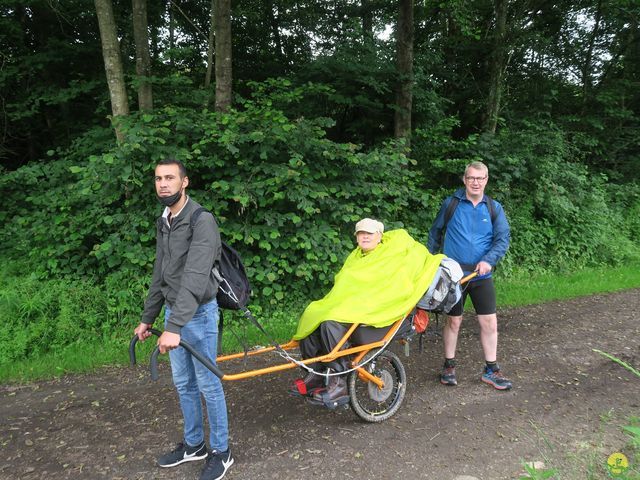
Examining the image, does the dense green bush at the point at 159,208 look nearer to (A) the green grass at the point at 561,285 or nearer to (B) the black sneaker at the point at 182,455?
(A) the green grass at the point at 561,285

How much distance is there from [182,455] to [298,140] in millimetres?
4330

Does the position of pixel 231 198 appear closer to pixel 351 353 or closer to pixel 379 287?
pixel 379 287

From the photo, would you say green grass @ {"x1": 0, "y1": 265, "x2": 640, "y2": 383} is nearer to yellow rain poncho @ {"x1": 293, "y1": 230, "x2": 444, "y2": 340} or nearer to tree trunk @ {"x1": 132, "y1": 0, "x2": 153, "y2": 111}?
yellow rain poncho @ {"x1": 293, "y1": 230, "x2": 444, "y2": 340}

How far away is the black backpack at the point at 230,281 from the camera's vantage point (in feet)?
9.80

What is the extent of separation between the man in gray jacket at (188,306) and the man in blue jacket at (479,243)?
229 cm

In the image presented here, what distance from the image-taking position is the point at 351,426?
3570mm

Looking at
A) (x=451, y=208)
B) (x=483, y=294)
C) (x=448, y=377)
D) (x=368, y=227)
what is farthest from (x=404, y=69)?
(x=448, y=377)

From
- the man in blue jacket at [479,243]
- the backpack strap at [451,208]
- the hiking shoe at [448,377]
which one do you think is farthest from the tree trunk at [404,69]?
the hiking shoe at [448,377]

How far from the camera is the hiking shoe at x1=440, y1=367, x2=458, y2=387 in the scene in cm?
426

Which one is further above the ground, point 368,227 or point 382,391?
point 368,227

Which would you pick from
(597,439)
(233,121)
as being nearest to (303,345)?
(597,439)

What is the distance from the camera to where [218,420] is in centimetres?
301

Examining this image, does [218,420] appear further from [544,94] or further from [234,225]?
[544,94]

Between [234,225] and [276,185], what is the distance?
789 millimetres
